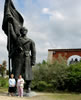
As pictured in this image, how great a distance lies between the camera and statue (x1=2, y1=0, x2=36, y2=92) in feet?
30.8

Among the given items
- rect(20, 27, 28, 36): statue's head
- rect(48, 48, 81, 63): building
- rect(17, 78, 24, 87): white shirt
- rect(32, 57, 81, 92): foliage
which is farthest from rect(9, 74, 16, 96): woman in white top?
rect(48, 48, 81, 63): building

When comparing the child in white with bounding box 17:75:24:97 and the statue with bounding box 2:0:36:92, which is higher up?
the statue with bounding box 2:0:36:92

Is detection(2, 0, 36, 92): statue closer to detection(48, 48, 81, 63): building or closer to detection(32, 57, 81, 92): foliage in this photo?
detection(32, 57, 81, 92): foliage

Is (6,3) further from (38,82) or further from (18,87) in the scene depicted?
(38,82)

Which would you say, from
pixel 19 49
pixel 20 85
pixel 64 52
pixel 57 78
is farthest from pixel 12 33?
pixel 64 52

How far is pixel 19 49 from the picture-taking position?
9352 mm

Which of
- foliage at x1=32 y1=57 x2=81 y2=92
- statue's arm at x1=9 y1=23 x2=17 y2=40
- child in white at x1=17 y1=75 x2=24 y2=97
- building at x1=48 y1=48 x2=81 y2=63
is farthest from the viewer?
building at x1=48 y1=48 x2=81 y2=63

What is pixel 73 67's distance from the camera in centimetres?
1723

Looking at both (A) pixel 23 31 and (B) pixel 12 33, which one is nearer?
(A) pixel 23 31

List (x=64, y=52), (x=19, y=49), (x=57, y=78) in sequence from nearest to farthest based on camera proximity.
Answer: (x=19, y=49), (x=57, y=78), (x=64, y=52)

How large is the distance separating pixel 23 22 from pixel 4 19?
3.91 ft

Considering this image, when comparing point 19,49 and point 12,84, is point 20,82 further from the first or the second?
point 19,49

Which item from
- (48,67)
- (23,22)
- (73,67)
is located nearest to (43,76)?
(48,67)

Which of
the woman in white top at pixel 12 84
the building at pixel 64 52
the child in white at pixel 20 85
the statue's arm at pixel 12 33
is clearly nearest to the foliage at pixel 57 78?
the woman in white top at pixel 12 84
